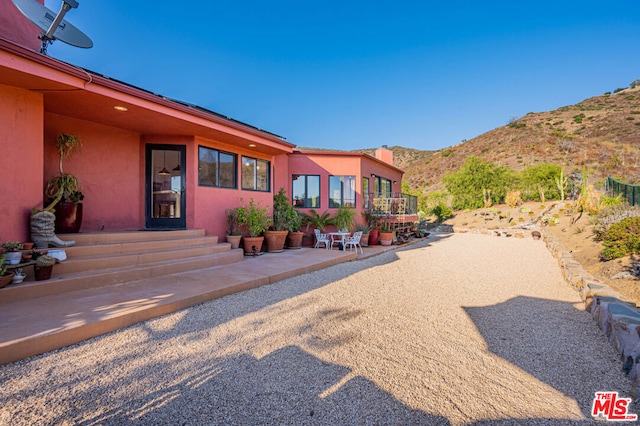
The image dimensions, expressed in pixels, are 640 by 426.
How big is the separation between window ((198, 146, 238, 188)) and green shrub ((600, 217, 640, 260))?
8728mm

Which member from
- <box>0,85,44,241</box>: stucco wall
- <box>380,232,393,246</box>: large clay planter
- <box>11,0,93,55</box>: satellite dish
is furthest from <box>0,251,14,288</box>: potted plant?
<box>380,232,393,246</box>: large clay planter

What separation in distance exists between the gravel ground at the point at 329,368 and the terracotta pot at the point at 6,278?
178 centimetres

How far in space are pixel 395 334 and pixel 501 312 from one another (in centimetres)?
189

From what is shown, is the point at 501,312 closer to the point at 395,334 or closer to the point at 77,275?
the point at 395,334

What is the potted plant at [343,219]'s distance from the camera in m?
10.9

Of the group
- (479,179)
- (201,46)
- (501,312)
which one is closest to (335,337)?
(501,312)

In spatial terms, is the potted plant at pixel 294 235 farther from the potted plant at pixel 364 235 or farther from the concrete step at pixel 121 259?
the potted plant at pixel 364 235

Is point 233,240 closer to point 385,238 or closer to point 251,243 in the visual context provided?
point 251,243

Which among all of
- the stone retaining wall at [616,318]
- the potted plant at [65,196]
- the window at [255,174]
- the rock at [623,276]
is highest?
the window at [255,174]

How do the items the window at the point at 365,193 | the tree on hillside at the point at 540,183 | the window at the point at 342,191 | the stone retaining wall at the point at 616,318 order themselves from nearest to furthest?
the stone retaining wall at the point at 616,318
the window at the point at 342,191
the window at the point at 365,193
the tree on hillside at the point at 540,183

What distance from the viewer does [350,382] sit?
2484mm

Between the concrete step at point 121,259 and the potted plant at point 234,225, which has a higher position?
the potted plant at point 234,225

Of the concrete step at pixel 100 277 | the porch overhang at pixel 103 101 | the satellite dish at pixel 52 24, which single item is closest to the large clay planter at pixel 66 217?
the concrete step at pixel 100 277

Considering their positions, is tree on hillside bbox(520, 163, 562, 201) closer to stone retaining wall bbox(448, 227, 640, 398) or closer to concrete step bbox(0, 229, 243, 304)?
stone retaining wall bbox(448, 227, 640, 398)
